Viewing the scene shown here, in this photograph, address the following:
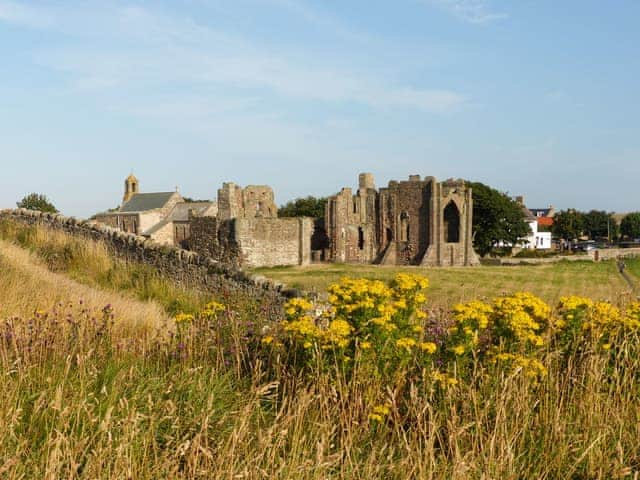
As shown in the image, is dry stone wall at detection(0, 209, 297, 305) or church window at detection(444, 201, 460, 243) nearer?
dry stone wall at detection(0, 209, 297, 305)

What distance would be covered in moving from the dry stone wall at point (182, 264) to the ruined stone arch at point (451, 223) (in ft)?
110

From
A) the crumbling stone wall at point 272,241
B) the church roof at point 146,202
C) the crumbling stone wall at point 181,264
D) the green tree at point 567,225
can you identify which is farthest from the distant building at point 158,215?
the green tree at point 567,225

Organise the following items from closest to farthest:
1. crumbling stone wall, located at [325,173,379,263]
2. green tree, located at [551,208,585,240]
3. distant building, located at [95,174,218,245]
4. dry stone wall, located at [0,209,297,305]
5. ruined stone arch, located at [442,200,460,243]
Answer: dry stone wall, located at [0,209,297,305] → ruined stone arch, located at [442,200,460,243] → crumbling stone wall, located at [325,173,379,263] → distant building, located at [95,174,218,245] → green tree, located at [551,208,585,240]

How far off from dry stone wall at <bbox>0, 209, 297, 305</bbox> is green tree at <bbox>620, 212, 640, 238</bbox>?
12899cm

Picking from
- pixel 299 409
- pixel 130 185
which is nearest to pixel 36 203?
pixel 130 185

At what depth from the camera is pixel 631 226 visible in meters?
126

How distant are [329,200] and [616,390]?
42.8 metres

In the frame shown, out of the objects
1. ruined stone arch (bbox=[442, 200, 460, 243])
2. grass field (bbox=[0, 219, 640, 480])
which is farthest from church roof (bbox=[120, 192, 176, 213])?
grass field (bbox=[0, 219, 640, 480])

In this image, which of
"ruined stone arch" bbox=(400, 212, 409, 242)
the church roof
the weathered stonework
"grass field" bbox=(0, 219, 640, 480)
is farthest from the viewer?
the church roof

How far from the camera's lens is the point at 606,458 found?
4.07 meters

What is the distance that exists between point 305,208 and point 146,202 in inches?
783

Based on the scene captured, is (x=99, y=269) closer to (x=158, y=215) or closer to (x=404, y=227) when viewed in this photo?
(x=404, y=227)

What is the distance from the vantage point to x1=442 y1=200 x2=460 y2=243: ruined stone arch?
46.2 metres

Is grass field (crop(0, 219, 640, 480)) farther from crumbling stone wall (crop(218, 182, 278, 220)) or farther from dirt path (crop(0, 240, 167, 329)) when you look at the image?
crumbling stone wall (crop(218, 182, 278, 220))
